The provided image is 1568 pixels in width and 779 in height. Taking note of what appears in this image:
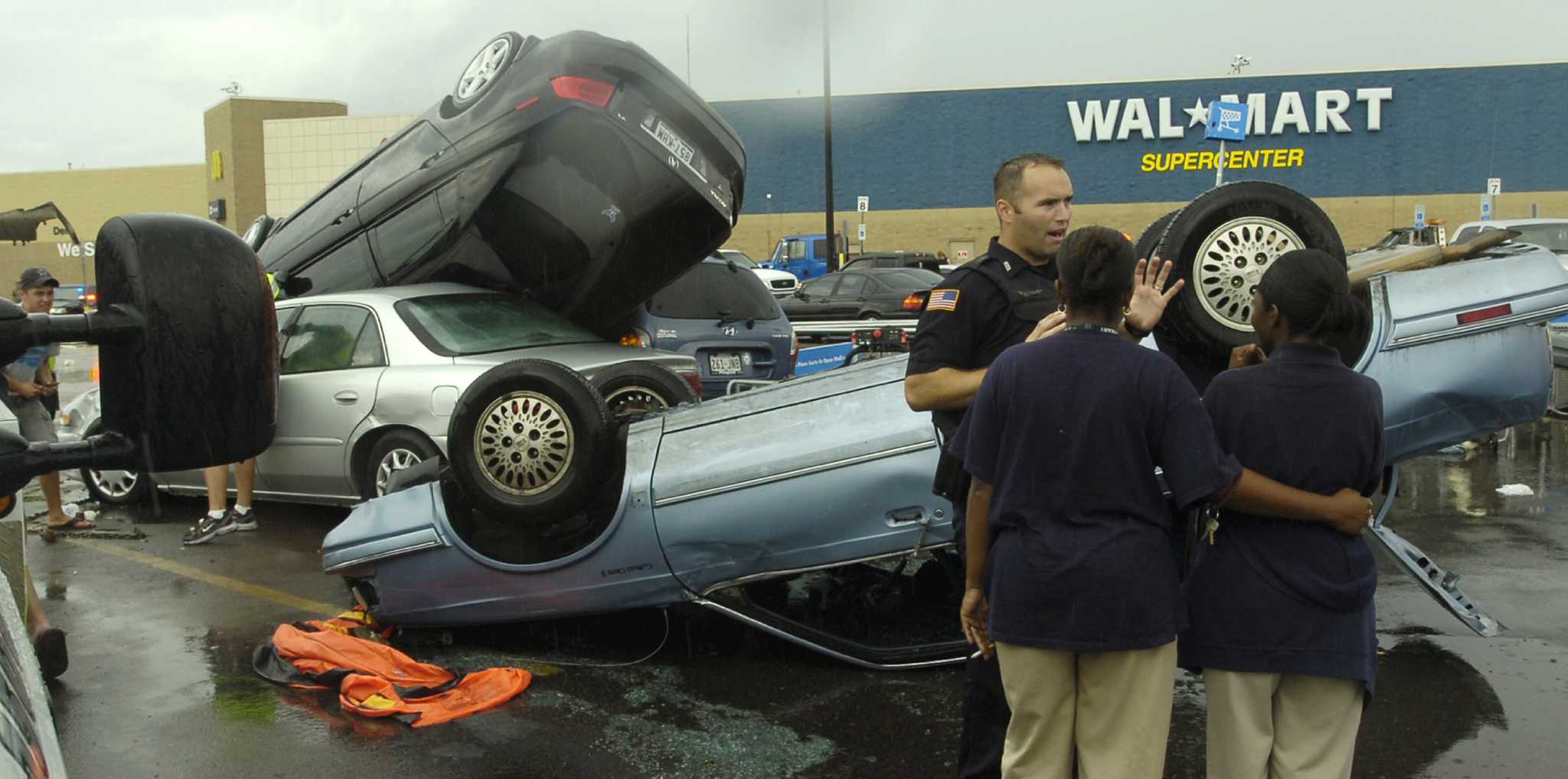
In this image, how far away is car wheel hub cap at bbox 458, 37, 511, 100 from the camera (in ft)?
26.9

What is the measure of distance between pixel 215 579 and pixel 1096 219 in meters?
37.7

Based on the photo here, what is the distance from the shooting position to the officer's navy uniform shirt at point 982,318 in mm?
3318

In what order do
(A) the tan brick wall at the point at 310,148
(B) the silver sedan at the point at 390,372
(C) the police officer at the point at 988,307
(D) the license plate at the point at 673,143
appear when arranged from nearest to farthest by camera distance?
(C) the police officer at the point at 988,307
(B) the silver sedan at the point at 390,372
(D) the license plate at the point at 673,143
(A) the tan brick wall at the point at 310,148

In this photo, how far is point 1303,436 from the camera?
283 cm

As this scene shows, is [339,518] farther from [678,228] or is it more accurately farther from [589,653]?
[589,653]

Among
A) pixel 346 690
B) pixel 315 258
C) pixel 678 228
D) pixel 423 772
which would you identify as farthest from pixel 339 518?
pixel 423 772

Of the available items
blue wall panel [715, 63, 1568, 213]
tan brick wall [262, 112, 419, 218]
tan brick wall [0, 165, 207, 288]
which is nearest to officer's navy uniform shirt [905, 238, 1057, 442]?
blue wall panel [715, 63, 1568, 213]

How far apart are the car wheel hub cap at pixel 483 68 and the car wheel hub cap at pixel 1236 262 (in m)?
5.19

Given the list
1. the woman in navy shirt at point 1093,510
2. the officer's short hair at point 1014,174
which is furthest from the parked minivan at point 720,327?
the woman in navy shirt at point 1093,510

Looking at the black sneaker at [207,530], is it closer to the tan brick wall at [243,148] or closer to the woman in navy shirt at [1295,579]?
the woman in navy shirt at [1295,579]

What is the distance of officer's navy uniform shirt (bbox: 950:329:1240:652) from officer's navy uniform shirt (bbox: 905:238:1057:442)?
55cm

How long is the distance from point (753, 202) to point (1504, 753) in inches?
1614

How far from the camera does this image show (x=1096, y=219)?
4172 cm

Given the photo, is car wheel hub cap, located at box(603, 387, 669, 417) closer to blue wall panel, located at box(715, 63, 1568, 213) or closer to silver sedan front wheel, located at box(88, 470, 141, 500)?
silver sedan front wheel, located at box(88, 470, 141, 500)
